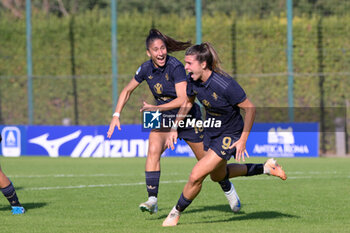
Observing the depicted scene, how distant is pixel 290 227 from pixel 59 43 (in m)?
21.1

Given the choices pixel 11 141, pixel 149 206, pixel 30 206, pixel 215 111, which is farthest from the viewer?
pixel 11 141

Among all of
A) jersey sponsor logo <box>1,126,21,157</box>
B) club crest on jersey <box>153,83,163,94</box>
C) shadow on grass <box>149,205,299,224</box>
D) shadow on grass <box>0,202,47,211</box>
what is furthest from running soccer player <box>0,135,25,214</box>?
jersey sponsor logo <box>1,126,21,157</box>

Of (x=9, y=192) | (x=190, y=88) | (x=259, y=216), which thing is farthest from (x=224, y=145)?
(x=9, y=192)

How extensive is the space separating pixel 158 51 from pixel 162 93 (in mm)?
550

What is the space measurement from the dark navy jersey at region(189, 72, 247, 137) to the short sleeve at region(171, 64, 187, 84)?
71cm

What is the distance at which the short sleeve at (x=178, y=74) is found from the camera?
8.55m

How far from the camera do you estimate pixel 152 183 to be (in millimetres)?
8562

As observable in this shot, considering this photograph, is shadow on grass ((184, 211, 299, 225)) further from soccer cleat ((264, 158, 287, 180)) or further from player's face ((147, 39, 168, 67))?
player's face ((147, 39, 168, 67))

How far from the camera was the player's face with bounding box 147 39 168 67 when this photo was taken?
857 centimetres

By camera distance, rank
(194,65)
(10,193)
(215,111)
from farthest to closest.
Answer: (10,193), (215,111), (194,65)

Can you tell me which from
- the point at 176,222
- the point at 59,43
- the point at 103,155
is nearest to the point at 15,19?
the point at 59,43

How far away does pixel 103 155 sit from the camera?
21.1 m

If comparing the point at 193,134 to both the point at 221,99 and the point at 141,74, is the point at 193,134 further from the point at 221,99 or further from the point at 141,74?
the point at 221,99

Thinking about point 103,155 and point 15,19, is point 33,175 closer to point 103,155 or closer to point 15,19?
point 103,155
